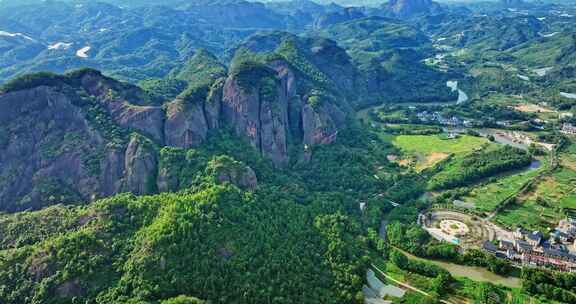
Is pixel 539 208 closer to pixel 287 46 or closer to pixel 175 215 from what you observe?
pixel 175 215

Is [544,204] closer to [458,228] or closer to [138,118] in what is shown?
[458,228]

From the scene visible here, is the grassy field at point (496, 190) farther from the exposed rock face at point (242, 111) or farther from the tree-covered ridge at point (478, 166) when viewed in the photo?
the exposed rock face at point (242, 111)

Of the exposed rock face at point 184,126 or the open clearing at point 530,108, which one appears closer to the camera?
the exposed rock face at point 184,126

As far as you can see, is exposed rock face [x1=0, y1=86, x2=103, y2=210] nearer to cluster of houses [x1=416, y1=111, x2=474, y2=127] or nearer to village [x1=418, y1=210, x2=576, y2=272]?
village [x1=418, y1=210, x2=576, y2=272]

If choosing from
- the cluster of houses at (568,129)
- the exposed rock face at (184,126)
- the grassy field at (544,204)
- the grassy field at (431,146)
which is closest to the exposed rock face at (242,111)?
the exposed rock face at (184,126)

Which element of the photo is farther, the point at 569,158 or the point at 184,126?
the point at 569,158

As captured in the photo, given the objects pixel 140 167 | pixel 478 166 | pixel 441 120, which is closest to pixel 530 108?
pixel 441 120

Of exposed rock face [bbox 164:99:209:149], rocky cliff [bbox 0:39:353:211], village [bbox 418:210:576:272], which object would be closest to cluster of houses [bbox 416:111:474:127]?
rocky cliff [bbox 0:39:353:211]
